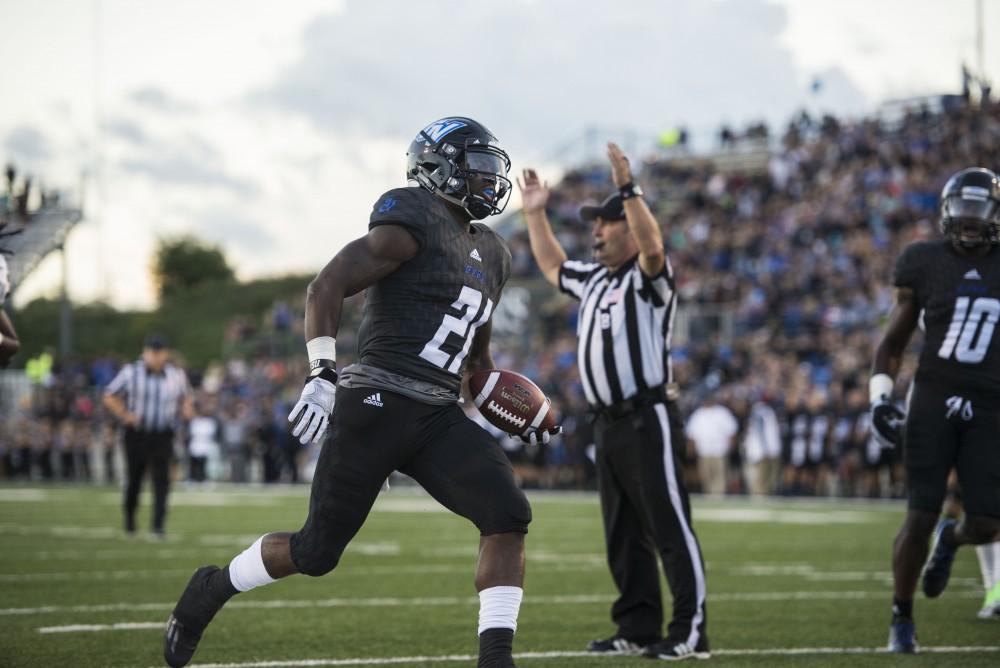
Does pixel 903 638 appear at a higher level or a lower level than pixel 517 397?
lower

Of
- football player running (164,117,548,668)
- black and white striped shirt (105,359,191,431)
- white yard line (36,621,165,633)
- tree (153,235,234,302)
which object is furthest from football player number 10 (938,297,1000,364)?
tree (153,235,234,302)

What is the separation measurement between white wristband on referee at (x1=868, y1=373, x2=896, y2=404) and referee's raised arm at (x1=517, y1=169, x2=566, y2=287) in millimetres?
1581

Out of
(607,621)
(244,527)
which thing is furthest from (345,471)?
(244,527)

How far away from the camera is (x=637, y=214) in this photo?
18.2 ft

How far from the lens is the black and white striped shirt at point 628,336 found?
5.84 meters

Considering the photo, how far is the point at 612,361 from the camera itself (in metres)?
5.86

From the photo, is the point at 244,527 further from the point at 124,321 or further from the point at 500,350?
the point at 124,321

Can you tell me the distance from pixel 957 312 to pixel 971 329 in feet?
0.31

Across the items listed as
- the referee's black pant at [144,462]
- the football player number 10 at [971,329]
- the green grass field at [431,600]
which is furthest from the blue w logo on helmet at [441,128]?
the referee's black pant at [144,462]

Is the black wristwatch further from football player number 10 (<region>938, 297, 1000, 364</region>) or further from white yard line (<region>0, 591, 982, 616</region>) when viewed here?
white yard line (<region>0, 591, 982, 616</region>)

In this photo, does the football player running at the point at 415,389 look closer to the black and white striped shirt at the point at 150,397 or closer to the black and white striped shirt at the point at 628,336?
the black and white striped shirt at the point at 628,336

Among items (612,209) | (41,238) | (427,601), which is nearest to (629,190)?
(612,209)

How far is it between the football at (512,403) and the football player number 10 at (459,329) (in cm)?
22

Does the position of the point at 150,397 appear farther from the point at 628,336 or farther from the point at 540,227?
the point at 628,336
